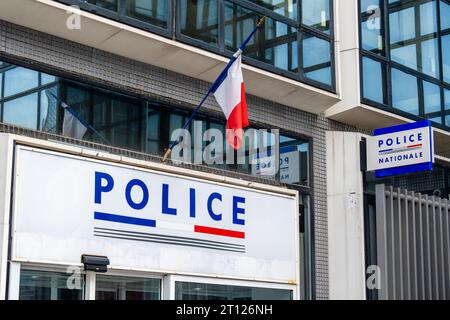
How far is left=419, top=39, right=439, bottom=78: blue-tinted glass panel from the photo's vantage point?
17.4 m

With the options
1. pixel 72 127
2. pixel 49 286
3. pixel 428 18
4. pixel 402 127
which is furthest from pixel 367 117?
pixel 49 286

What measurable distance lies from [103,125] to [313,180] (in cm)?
435

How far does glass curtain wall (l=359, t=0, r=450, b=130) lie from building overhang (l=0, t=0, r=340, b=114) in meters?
1.44

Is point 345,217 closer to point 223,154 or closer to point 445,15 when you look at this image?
point 223,154

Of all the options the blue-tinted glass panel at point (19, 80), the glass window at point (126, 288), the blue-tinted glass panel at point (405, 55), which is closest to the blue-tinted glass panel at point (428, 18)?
the blue-tinted glass panel at point (405, 55)

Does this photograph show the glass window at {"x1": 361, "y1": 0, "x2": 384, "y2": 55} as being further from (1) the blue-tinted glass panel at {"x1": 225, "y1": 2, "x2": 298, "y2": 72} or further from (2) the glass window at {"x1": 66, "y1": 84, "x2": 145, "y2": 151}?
(2) the glass window at {"x1": 66, "y1": 84, "x2": 145, "y2": 151}

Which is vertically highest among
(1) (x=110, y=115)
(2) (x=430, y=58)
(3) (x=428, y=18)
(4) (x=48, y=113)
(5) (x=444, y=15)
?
(5) (x=444, y=15)

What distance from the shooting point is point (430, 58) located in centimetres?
1759

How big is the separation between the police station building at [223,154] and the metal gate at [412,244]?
4cm

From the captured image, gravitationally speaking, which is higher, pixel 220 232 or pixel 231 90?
pixel 231 90

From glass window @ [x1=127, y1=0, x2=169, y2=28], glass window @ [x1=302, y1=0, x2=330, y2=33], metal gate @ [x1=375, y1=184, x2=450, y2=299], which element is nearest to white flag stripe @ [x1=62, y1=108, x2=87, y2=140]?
glass window @ [x1=127, y1=0, x2=169, y2=28]

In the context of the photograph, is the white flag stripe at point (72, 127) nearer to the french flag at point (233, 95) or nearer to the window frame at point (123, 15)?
the window frame at point (123, 15)

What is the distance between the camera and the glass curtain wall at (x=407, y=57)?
53.7ft

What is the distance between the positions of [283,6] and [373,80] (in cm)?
237
